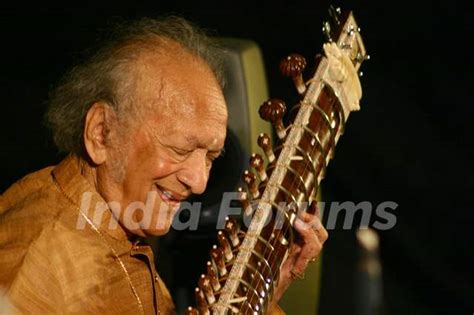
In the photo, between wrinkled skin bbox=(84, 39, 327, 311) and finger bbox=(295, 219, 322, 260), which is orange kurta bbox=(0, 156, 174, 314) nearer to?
wrinkled skin bbox=(84, 39, 327, 311)

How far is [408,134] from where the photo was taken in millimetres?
3668

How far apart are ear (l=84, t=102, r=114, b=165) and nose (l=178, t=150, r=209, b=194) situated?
14cm

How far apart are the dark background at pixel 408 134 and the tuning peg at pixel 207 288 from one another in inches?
59.9

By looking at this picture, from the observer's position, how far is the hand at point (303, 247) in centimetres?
212

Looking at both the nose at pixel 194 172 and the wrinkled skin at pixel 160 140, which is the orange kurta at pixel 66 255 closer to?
the wrinkled skin at pixel 160 140

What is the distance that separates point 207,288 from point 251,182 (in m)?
0.20

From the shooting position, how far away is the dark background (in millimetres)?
3494

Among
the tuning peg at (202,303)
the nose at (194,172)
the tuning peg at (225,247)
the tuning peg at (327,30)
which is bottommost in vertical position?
the tuning peg at (202,303)

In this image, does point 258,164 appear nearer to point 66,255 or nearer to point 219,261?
point 219,261

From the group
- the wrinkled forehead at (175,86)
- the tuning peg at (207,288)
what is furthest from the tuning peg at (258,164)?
the tuning peg at (207,288)

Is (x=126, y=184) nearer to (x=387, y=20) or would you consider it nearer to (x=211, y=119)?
(x=211, y=119)

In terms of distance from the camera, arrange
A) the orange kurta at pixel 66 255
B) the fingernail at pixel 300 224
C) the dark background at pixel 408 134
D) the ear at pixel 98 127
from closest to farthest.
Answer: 1. the orange kurta at pixel 66 255
2. the ear at pixel 98 127
3. the fingernail at pixel 300 224
4. the dark background at pixel 408 134

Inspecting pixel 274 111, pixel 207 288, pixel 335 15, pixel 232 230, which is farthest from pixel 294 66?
pixel 207 288

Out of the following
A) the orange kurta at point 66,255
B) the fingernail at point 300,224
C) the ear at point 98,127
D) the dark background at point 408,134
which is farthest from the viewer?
the dark background at point 408,134
